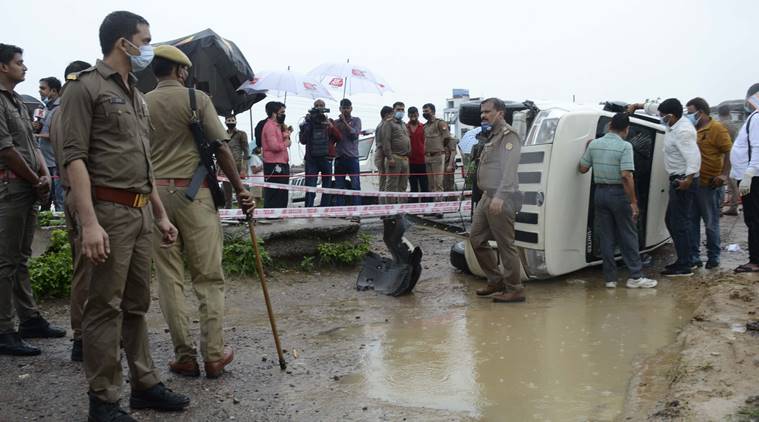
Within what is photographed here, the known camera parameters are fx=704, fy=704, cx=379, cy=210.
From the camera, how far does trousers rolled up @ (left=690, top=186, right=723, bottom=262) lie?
7848 mm

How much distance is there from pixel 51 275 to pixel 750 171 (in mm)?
7039

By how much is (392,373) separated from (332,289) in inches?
120

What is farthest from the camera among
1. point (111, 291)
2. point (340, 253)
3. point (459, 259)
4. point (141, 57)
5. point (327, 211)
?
point (327, 211)

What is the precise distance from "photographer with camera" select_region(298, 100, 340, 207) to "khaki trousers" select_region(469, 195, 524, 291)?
4.53 metres

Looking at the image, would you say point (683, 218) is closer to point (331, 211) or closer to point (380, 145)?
point (331, 211)

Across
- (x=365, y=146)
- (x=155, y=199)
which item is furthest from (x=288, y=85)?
(x=155, y=199)

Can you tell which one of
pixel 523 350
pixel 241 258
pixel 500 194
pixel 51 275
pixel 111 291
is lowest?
pixel 523 350

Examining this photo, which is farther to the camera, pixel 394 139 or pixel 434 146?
pixel 434 146

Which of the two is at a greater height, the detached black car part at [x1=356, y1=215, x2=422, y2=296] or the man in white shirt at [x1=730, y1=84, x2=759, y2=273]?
the man in white shirt at [x1=730, y1=84, x2=759, y2=273]

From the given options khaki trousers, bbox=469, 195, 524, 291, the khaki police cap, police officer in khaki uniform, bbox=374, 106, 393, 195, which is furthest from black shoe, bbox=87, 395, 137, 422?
police officer in khaki uniform, bbox=374, 106, 393, 195

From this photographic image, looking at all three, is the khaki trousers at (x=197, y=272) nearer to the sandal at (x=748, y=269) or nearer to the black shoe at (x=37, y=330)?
the black shoe at (x=37, y=330)

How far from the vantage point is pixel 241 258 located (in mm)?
7945

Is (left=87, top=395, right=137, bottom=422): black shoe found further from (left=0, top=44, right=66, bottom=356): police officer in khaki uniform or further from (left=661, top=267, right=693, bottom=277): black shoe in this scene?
(left=661, top=267, right=693, bottom=277): black shoe

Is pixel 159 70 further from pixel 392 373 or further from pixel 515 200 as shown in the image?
pixel 515 200
